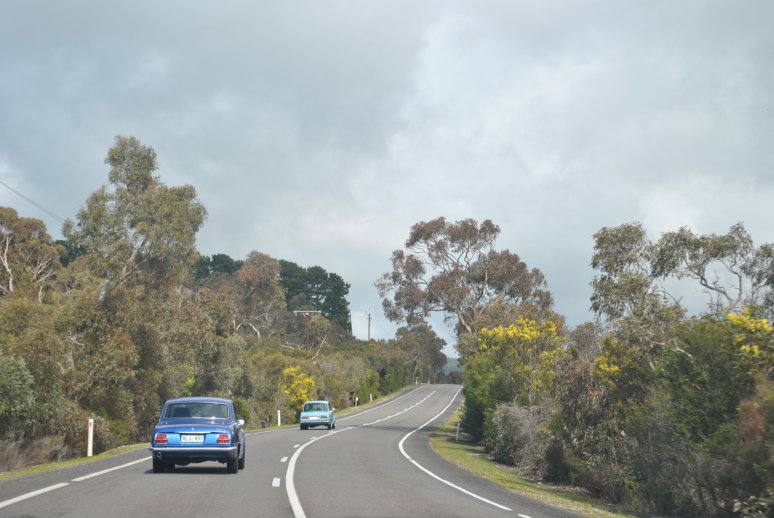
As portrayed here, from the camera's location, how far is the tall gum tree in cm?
3794

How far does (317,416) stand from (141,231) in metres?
14.9

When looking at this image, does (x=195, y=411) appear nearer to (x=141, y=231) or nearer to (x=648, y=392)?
(x=648, y=392)

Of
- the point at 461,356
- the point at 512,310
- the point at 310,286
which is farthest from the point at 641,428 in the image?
the point at 310,286

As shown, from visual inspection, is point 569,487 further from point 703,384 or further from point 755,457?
point 755,457

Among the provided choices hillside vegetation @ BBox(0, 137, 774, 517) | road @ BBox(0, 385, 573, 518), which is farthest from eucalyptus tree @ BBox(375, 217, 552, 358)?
road @ BBox(0, 385, 573, 518)

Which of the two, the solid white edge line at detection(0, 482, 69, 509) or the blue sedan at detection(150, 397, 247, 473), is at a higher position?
the blue sedan at detection(150, 397, 247, 473)

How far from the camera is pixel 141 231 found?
38.3m

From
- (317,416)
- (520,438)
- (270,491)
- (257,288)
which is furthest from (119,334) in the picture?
(257,288)

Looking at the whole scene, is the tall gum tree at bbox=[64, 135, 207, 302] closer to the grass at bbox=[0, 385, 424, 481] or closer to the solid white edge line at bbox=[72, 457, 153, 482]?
the grass at bbox=[0, 385, 424, 481]

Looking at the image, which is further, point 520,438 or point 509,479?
point 520,438

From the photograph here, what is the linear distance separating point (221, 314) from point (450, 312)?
16429 millimetres

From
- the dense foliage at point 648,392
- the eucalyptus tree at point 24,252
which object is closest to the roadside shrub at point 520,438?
the dense foliage at point 648,392

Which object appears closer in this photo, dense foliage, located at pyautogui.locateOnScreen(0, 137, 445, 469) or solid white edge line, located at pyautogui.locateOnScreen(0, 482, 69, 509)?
solid white edge line, located at pyautogui.locateOnScreen(0, 482, 69, 509)

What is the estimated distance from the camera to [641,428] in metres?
20.0
